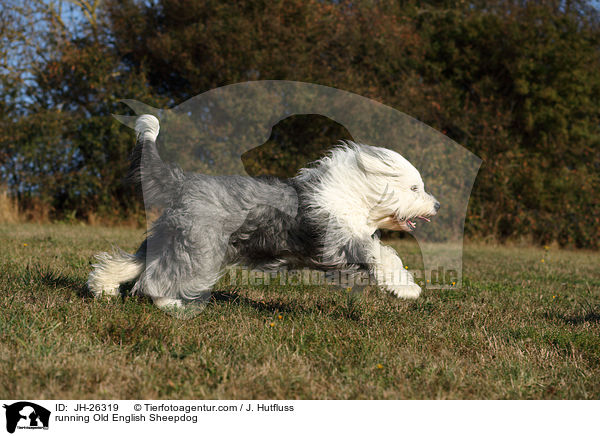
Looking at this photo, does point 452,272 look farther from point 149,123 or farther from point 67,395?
point 67,395

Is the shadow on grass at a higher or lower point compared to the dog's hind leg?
lower

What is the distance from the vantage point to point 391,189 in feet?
13.5

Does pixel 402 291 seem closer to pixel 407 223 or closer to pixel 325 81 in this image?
pixel 407 223

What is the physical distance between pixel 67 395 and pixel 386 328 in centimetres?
204

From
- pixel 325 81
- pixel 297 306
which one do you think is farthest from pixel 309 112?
pixel 297 306

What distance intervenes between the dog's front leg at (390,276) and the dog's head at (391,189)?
34cm

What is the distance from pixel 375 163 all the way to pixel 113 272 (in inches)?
83.7

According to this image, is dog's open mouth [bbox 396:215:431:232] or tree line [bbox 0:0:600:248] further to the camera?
tree line [bbox 0:0:600:248]

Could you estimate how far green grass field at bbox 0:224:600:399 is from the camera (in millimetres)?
2457
